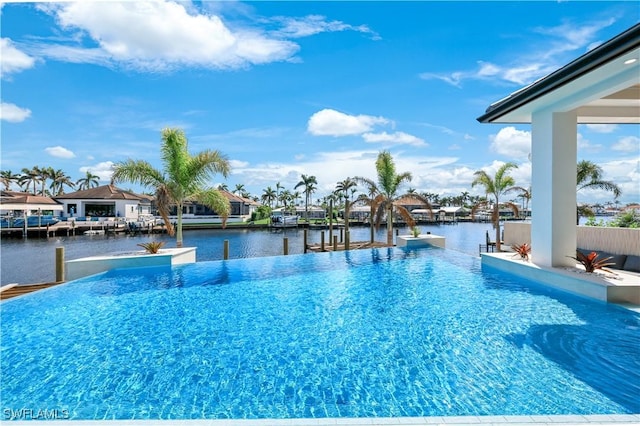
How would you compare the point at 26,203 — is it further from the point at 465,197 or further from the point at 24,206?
the point at 465,197

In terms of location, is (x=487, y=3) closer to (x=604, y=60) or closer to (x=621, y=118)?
(x=604, y=60)

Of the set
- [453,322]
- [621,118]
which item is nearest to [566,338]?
[453,322]

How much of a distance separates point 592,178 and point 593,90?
1213cm

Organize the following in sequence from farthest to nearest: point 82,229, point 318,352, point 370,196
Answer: point 82,229 → point 370,196 → point 318,352

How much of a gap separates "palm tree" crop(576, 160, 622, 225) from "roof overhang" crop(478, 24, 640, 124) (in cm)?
673

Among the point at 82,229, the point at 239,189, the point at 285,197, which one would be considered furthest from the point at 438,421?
the point at 239,189

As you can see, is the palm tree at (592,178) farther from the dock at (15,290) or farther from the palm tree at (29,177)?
the palm tree at (29,177)

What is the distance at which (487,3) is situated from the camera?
778cm

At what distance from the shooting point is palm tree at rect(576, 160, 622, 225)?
1571cm

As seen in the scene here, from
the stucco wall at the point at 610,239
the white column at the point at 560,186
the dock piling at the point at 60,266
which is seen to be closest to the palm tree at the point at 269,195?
the dock piling at the point at 60,266

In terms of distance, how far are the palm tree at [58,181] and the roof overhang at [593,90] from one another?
237ft

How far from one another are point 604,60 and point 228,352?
745cm

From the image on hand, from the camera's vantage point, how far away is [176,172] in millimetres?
12219

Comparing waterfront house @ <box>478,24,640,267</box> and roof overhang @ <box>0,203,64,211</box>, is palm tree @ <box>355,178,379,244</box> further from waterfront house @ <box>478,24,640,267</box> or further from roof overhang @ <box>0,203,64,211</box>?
roof overhang @ <box>0,203,64,211</box>
